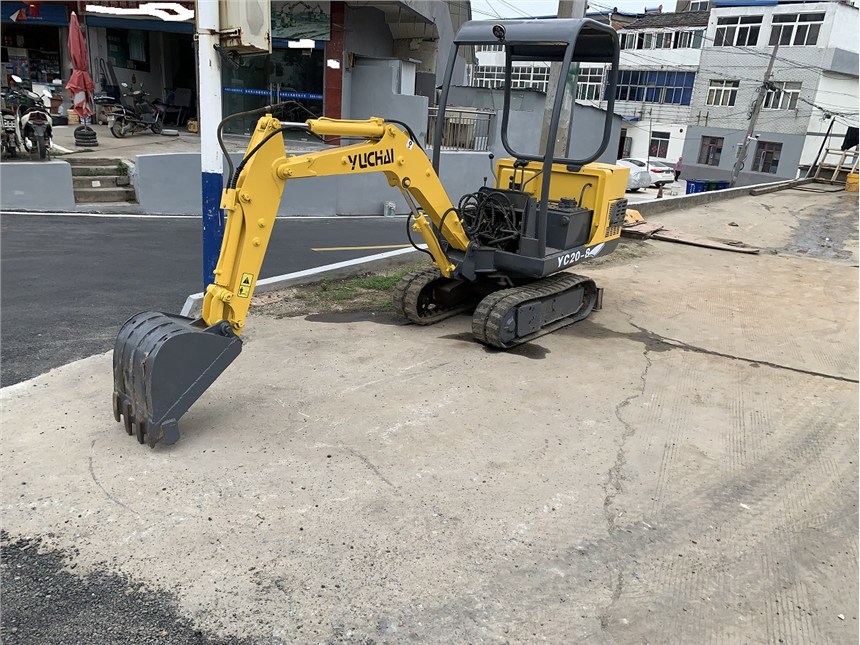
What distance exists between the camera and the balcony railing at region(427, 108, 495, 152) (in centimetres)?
1848

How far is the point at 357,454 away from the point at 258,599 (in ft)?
4.63

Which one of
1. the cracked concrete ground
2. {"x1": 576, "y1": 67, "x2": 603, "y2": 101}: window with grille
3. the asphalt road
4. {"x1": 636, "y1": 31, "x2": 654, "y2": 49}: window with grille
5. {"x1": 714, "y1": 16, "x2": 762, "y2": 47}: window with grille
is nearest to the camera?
the cracked concrete ground

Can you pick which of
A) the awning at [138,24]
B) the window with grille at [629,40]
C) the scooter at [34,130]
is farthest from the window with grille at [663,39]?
the scooter at [34,130]

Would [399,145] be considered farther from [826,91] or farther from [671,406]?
[826,91]

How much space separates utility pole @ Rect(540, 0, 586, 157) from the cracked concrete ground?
296cm

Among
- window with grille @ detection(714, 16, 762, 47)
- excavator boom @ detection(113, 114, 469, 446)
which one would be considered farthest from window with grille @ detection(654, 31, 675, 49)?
excavator boom @ detection(113, 114, 469, 446)

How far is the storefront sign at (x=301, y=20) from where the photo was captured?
63.5 ft

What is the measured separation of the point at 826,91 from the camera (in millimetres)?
40812

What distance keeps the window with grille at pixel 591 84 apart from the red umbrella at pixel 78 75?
4117cm

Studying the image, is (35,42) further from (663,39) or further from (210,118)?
(663,39)

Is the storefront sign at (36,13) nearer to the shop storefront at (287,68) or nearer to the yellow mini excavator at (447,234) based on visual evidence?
the shop storefront at (287,68)

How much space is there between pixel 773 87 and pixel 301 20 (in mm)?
32491

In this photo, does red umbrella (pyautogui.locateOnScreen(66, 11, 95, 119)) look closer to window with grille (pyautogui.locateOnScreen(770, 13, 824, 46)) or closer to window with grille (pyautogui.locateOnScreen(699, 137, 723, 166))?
window with grille (pyautogui.locateOnScreen(770, 13, 824, 46))

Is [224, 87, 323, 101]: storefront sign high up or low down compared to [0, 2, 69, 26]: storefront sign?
down
